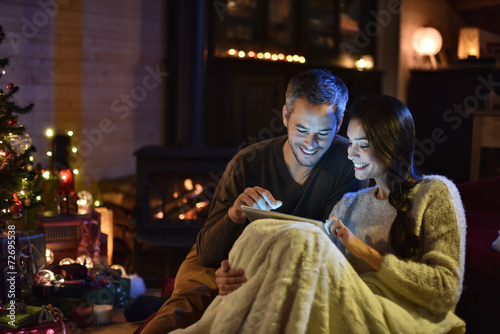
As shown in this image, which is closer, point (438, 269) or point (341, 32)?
point (438, 269)

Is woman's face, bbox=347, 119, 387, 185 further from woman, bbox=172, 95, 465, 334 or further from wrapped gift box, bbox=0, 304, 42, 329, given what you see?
wrapped gift box, bbox=0, 304, 42, 329

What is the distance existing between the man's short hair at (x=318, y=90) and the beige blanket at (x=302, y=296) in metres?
0.55

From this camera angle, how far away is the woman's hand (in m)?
1.71

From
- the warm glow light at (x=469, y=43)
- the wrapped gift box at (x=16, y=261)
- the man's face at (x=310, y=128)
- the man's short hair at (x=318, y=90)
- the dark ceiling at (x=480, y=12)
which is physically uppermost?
the dark ceiling at (x=480, y=12)

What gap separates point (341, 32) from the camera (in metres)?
5.25

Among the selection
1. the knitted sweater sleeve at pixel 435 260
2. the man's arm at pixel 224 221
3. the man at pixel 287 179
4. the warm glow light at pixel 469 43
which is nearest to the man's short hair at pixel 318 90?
the man at pixel 287 179

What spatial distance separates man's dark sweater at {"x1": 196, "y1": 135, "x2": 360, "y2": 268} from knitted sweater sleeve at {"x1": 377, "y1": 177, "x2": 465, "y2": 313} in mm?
476

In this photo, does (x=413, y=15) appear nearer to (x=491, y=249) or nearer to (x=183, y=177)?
(x=183, y=177)

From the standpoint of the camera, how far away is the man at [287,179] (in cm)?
204

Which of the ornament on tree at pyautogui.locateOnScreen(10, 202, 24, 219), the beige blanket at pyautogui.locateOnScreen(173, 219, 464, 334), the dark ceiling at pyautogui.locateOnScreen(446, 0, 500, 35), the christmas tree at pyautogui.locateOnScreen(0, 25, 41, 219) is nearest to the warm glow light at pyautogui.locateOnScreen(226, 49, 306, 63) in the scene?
the dark ceiling at pyautogui.locateOnScreen(446, 0, 500, 35)

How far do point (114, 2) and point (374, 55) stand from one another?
2.30 metres

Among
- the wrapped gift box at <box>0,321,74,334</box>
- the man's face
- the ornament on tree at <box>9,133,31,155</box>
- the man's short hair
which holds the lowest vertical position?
the wrapped gift box at <box>0,321,74,334</box>

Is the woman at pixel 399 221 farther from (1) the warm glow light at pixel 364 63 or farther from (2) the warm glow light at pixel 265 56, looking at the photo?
(1) the warm glow light at pixel 364 63

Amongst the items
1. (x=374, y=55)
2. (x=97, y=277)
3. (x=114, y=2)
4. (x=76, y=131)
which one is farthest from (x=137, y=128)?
(x=374, y=55)
